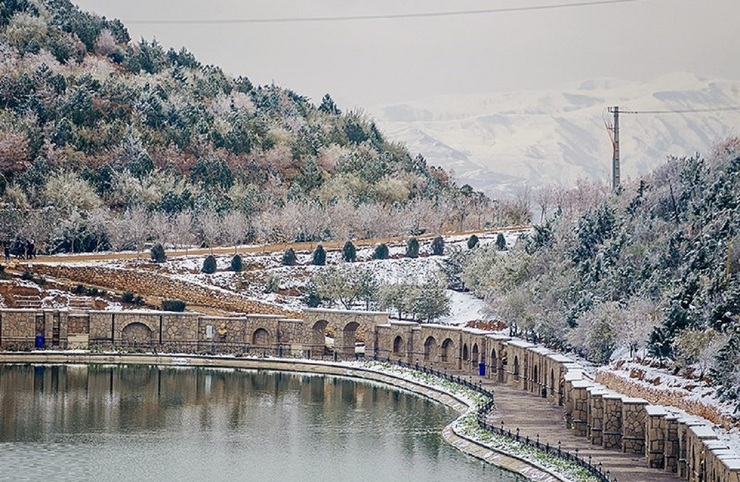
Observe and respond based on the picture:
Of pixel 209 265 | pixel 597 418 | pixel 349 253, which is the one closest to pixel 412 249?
pixel 349 253

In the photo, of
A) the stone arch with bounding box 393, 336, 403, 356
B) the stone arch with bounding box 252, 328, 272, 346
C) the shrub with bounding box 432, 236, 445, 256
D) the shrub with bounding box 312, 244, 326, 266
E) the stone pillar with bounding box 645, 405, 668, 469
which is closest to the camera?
the stone pillar with bounding box 645, 405, 668, 469

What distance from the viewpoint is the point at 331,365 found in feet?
181

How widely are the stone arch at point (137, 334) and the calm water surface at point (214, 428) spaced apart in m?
4.12

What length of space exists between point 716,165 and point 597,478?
2340cm

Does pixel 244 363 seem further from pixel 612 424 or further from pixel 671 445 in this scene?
pixel 671 445

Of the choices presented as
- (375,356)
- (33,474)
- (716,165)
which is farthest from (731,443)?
(375,356)

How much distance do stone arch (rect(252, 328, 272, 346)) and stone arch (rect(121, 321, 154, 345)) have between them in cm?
422

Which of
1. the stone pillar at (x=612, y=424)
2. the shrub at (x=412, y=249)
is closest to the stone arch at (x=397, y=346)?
the shrub at (x=412, y=249)

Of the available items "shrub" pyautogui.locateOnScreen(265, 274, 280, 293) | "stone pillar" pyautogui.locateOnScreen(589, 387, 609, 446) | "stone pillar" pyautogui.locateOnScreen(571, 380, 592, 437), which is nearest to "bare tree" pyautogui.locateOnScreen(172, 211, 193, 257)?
"shrub" pyautogui.locateOnScreen(265, 274, 280, 293)

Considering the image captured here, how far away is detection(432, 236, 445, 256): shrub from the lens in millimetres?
75250

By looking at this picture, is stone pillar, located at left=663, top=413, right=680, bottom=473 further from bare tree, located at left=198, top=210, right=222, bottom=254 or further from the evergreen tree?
bare tree, located at left=198, top=210, right=222, bottom=254

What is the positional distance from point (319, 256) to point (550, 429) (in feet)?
115

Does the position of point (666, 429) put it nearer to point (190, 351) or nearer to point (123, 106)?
point (190, 351)

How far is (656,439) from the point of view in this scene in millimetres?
33031
